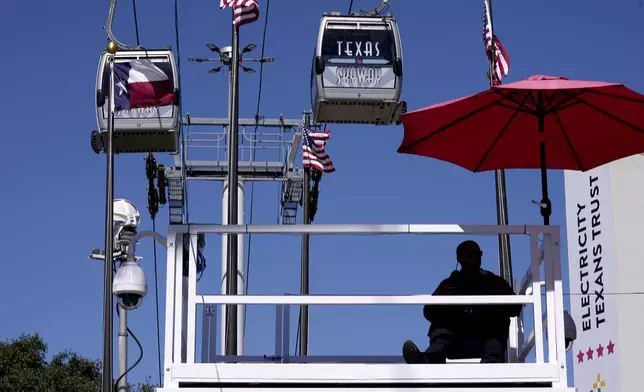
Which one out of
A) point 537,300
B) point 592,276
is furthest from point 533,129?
point 592,276

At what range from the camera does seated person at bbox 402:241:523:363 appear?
10.0 metres

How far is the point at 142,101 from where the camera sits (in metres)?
22.6

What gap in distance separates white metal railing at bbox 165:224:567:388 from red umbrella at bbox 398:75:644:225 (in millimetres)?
986

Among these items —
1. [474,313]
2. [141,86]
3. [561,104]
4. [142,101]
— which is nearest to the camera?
[474,313]

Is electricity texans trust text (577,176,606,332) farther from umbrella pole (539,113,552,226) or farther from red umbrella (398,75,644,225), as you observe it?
umbrella pole (539,113,552,226)

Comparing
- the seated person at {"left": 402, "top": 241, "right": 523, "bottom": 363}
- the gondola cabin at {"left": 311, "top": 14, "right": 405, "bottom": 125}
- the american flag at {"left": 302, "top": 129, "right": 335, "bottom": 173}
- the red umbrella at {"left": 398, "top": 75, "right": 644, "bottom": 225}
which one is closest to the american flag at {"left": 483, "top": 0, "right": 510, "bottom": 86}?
the gondola cabin at {"left": 311, "top": 14, "right": 405, "bottom": 125}

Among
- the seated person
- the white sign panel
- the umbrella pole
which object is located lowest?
the seated person

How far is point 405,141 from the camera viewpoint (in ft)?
36.6

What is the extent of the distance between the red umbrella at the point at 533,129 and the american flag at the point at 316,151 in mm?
17427

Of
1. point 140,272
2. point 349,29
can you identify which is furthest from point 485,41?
point 140,272

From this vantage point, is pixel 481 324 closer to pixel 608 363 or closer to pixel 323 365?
pixel 323 365

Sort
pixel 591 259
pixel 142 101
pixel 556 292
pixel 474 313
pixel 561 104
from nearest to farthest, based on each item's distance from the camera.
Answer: pixel 556 292 < pixel 474 313 < pixel 561 104 < pixel 142 101 < pixel 591 259

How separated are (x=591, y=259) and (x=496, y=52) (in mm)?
12706

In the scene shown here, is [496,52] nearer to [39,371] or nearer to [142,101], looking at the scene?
[142,101]
